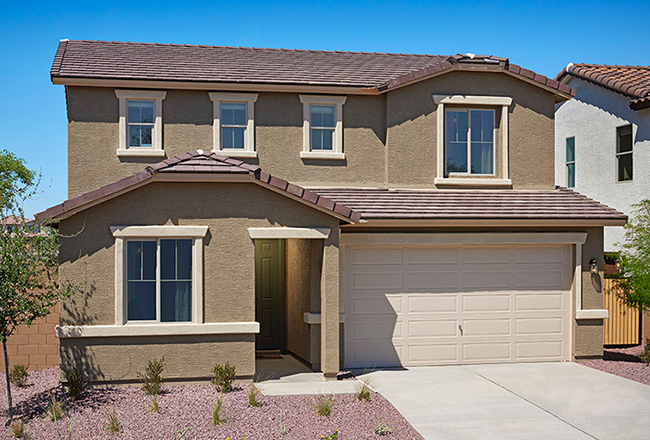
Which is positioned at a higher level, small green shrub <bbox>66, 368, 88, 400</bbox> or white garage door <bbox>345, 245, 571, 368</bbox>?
white garage door <bbox>345, 245, 571, 368</bbox>

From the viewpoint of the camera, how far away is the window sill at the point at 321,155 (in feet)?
46.5

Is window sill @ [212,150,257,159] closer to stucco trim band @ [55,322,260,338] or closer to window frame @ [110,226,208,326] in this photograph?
window frame @ [110,226,208,326]

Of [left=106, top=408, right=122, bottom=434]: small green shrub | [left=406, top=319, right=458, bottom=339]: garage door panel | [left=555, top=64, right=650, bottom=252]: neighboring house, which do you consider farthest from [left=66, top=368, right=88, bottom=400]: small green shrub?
[left=555, top=64, right=650, bottom=252]: neighboring house

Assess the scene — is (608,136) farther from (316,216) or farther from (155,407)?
(155,407)

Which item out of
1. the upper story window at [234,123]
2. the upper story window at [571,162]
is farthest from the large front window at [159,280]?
the upper story window at [571,162]

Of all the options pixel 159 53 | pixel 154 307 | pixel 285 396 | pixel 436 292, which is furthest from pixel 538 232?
pixel 159 53

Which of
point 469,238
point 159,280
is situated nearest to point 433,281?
point 469,238

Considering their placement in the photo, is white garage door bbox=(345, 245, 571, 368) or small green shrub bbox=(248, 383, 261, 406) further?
white garage door bbox=(345, 245, 571, 368)

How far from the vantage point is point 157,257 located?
→ 10.9 meters

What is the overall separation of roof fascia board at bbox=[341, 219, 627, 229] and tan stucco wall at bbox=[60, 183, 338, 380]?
5.05 ft

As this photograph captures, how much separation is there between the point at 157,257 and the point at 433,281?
568 cm

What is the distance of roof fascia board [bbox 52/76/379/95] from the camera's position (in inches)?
527

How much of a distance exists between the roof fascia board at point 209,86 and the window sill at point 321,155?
4.46 feet

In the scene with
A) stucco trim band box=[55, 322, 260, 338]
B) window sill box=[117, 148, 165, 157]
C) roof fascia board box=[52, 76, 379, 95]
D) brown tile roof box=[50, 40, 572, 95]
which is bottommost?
stucco trim band box=[55, 322, 260, 338]
